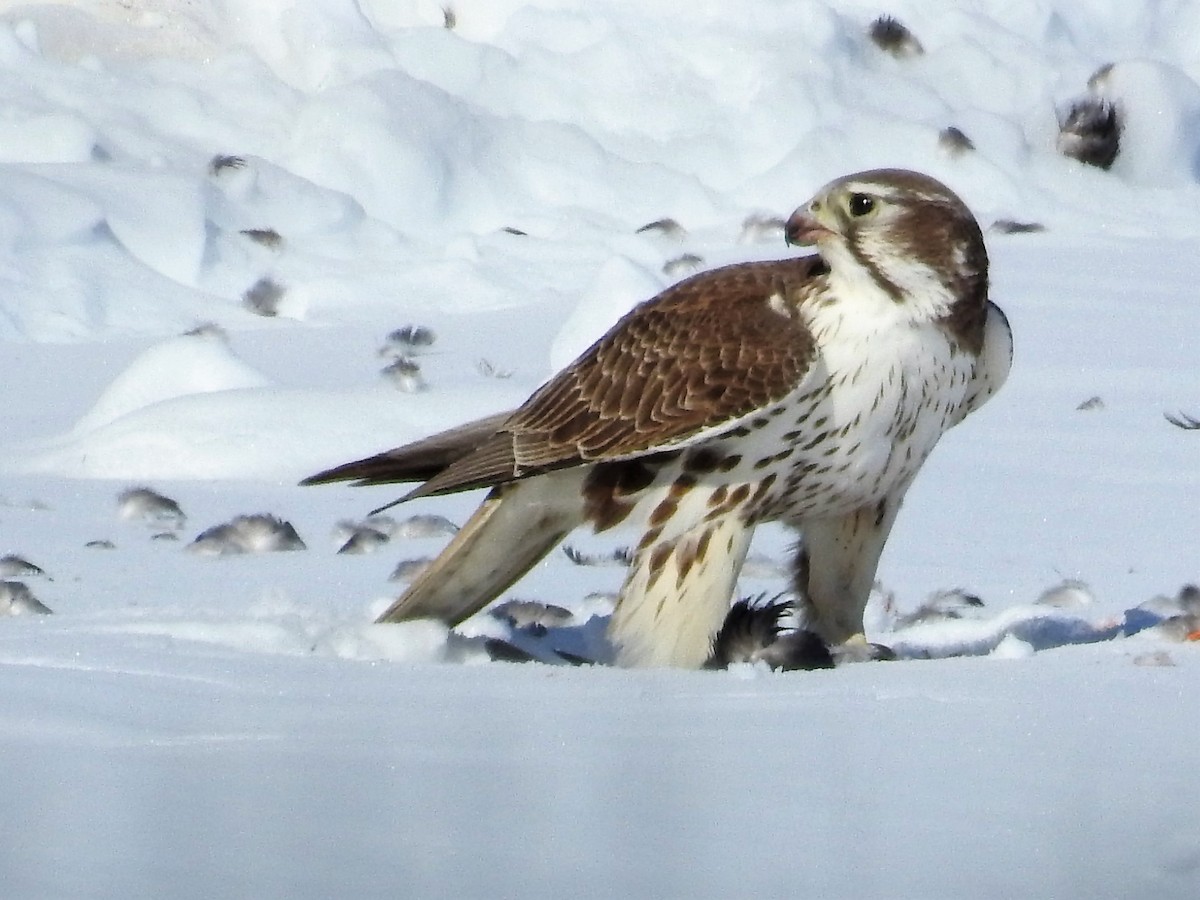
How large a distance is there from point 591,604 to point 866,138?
25.8 ft

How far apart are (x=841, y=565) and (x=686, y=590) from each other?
48cm

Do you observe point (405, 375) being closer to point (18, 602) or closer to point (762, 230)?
point (762, 230)

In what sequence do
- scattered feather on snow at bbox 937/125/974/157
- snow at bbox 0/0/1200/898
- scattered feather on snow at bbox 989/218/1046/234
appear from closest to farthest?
1. snow at bbox 0/0/1200/898
2. scattered feather on snow at bbox 989/218/1046/234
3. scattered feather on snow at bbox 937/125/974/157

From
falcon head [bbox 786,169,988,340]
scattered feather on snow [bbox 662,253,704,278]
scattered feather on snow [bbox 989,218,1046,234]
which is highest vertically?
scattered feather on snow [bbox 989,218,1046,234]

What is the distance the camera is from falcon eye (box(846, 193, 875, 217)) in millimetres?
5016

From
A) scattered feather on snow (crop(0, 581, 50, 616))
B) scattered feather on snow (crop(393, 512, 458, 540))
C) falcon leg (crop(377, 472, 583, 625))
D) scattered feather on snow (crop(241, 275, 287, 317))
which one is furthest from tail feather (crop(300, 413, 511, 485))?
scattered feather on snow (crop(241, 275, 287, 317))

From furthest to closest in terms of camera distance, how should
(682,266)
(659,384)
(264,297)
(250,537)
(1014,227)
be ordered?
(1014,227)
(682,266)
(264,297)
(250,537)
(659,384)

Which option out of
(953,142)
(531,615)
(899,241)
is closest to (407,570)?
(531,615)

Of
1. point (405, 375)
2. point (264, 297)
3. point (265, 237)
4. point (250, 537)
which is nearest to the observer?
point (250, 537)

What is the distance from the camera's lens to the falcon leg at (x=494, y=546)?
5.32m

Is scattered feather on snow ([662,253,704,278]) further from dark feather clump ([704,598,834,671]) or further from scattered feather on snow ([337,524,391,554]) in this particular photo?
dark feather clump ([704,598,834,671])

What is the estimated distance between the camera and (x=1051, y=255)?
11.4 m

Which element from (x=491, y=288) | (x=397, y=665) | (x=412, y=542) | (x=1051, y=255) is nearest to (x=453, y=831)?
(x=397, y=665)

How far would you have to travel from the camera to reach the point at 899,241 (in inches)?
196
